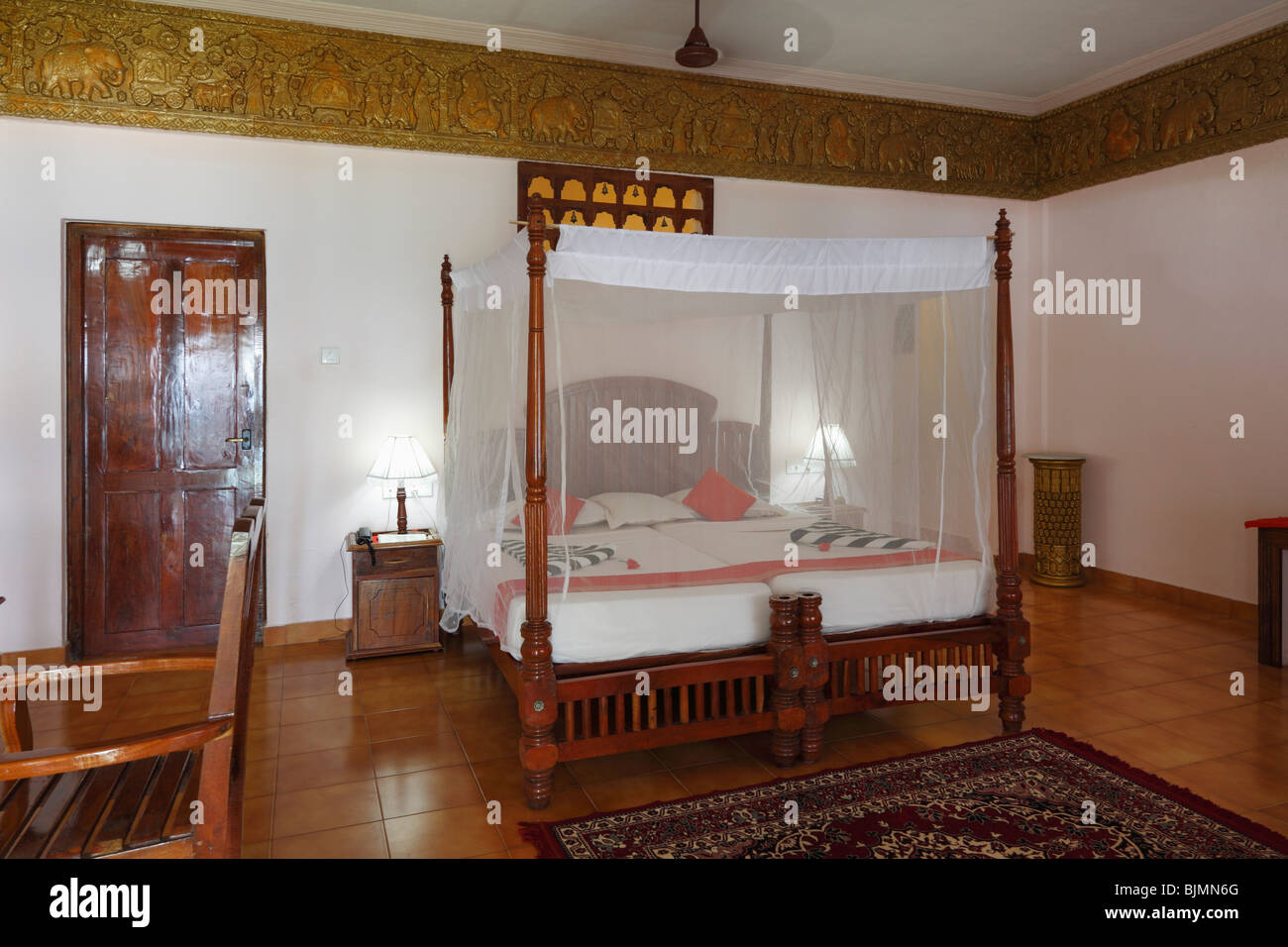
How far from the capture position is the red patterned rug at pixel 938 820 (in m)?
2.47

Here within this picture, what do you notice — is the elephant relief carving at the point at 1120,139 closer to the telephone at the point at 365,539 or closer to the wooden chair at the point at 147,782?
the telephone at the point at 365,539

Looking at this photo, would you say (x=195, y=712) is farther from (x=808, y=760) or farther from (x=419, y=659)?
(x=808, y=760)

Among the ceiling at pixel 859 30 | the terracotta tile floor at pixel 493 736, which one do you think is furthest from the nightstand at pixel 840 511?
the ceiling at pixel 859 30

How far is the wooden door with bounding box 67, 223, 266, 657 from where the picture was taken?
13.9ft

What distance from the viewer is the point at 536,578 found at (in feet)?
9.14

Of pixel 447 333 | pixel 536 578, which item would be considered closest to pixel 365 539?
pixel 447 333

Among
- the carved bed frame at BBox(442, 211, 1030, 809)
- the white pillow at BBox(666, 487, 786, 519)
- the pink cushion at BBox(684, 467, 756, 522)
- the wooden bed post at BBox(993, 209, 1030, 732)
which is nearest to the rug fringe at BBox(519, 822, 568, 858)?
the carved bed frame at BBox(442, 211, 1030, 809)

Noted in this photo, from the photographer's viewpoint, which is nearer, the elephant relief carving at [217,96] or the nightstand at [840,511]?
the nightstand at [840,511]

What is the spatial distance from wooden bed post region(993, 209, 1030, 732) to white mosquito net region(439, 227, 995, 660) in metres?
0.06

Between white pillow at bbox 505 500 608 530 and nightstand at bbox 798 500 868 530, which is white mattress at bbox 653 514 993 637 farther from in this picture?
white pillow at bbox 505 500 608 530

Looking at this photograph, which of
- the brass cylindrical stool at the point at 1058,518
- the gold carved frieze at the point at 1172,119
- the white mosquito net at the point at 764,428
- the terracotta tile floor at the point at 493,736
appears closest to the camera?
the terracotta tile floor at the point at 493,736

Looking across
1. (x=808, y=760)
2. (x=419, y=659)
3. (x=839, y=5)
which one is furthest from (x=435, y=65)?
(x=808, y=760)

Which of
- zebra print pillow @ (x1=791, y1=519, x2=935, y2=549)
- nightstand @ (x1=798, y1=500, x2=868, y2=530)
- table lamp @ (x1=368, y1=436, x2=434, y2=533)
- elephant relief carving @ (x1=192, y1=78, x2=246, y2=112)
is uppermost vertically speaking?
elephant relief carving @ (x1=192, y1=78, x2=246, y2=112)
